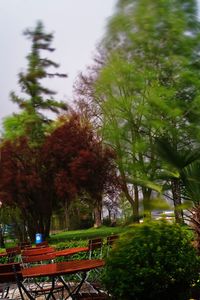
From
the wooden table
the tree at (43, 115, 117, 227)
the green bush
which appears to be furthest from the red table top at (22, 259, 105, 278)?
the tree at (43, 115, 117, 227)

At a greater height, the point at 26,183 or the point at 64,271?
the point at 26,183

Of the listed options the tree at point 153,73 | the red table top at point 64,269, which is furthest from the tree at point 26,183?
the red table top at point 64,269

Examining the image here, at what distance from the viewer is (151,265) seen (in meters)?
5.29

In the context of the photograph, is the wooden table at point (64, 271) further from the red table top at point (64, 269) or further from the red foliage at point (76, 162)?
the red foliage at point (76, 162)

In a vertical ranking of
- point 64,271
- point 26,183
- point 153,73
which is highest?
point 153,73

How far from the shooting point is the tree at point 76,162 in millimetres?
21344

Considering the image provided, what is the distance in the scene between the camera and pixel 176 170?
6.92m

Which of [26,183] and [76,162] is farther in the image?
[26,183]

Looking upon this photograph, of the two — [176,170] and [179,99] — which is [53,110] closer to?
[179,99]

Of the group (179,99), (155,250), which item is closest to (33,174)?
(179,99)

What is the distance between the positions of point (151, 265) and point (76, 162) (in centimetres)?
1620

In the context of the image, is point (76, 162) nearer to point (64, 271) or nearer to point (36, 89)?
point (36, 89)

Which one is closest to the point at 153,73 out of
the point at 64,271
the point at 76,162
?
the point at 76,162

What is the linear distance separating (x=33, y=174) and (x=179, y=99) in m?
9.73
